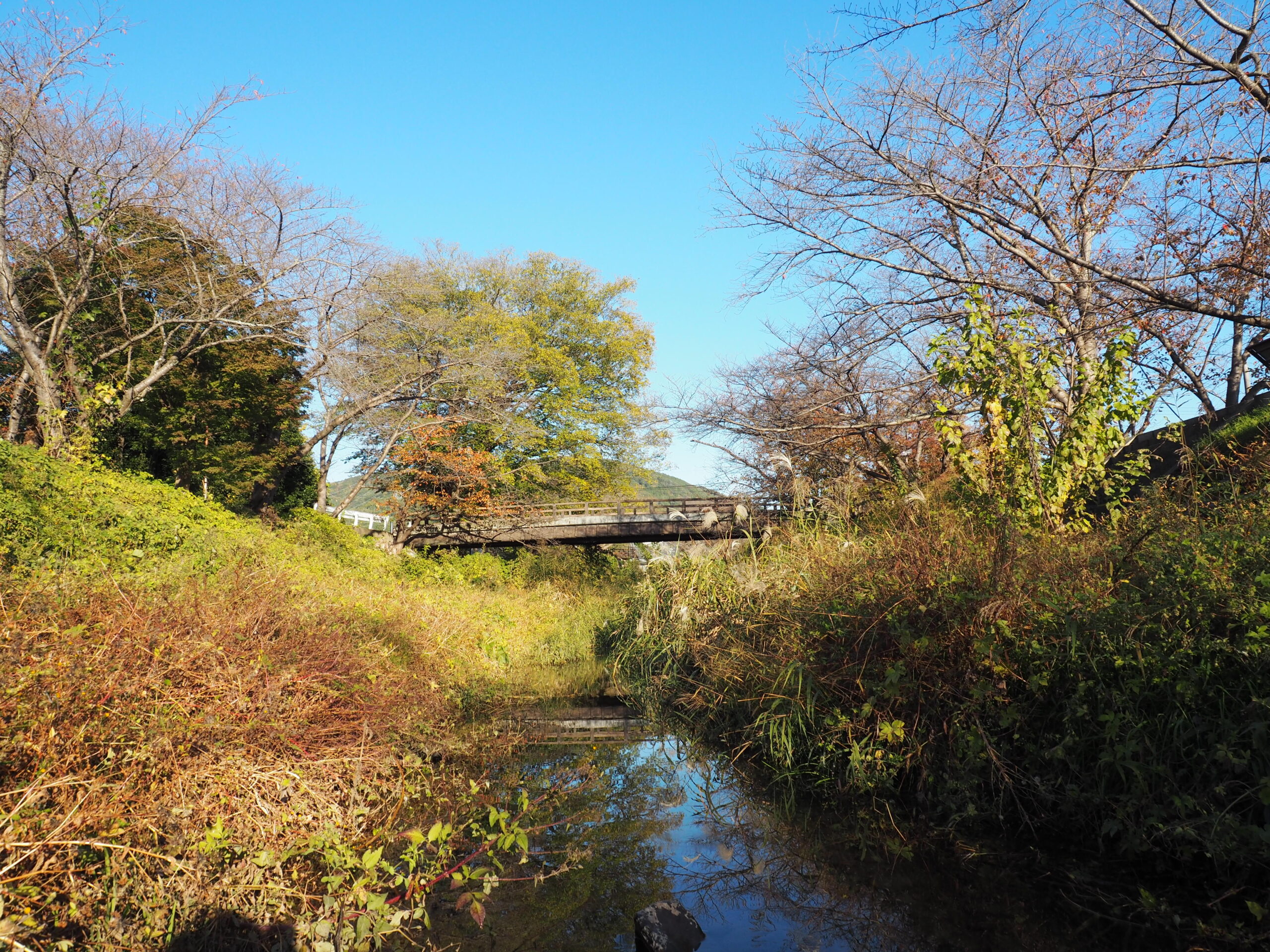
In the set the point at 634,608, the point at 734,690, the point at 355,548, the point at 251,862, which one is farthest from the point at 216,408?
the point at 251,862

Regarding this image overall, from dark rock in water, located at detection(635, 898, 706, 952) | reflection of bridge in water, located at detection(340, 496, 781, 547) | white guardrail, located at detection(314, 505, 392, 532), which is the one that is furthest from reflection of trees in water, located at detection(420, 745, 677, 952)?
white guardrail, located at detection(314, 505, 392, 532)

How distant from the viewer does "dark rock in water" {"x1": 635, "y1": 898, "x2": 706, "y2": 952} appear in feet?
12.9

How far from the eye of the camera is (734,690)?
25.6ft

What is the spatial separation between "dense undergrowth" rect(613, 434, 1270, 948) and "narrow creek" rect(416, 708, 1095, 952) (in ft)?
1.40

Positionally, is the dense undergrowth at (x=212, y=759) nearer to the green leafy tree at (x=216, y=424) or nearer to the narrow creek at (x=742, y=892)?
the narrow creek at (x=742, y=892)

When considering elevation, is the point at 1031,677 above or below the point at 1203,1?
below

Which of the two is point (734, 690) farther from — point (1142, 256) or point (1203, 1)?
point (1142, 256)

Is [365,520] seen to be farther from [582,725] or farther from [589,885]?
[589,885]

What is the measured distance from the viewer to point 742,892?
186 inches

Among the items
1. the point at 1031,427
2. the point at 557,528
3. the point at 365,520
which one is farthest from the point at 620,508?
the point at 1031,427

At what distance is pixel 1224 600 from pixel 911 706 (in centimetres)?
202

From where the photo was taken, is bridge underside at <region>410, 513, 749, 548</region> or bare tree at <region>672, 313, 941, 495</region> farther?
bridge underside at <region>410, 513, 749, 548</region>

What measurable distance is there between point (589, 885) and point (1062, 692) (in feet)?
10.2

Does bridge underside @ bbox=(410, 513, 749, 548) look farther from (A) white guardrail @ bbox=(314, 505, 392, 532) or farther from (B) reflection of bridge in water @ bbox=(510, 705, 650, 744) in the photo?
(B) reflection of bridge in water @ bbox=(510, 705, 650, 744)
